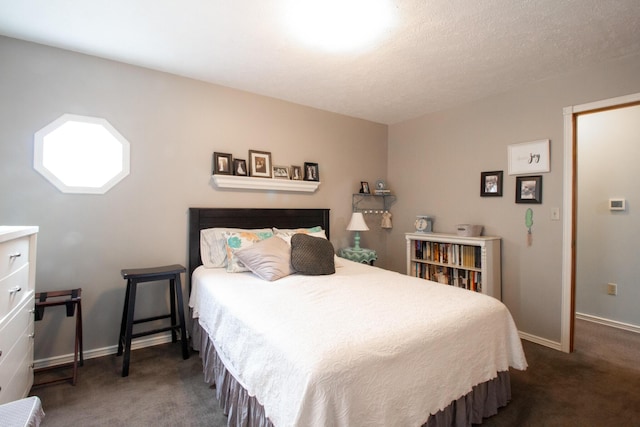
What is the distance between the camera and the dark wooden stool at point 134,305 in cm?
215

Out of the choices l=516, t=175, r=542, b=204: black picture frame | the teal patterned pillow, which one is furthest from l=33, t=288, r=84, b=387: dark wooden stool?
l=516, t=175, r=542, b=204: black picture frame

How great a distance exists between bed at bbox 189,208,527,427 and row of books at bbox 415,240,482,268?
1.19 meters

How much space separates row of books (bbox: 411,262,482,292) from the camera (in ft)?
10.0

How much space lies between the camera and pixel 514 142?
298 cm

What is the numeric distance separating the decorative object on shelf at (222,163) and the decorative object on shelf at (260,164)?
0.24 metres

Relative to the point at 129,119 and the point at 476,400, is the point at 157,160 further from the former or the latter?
the point at 476,400

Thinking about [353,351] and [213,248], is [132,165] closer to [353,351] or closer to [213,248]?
[213,248]

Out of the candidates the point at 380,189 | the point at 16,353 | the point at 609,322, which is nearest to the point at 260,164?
the point at 380,189

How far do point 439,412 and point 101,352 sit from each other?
2.57 m

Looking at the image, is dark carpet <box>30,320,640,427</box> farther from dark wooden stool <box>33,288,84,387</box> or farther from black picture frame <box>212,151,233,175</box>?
black picture frame <box>212,151,233,175</box>

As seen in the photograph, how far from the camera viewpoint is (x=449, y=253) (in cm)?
326

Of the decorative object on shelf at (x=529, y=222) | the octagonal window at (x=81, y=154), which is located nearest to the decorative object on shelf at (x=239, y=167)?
the octagonal window at (x=81, y=154)

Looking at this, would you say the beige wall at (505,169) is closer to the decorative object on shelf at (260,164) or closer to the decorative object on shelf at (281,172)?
the decorative object on shelf at (281,172)

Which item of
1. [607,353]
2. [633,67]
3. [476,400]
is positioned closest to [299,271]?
[476,400]
